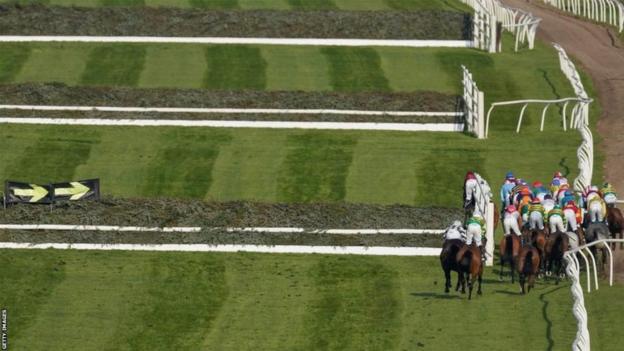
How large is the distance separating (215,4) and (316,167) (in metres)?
19.6

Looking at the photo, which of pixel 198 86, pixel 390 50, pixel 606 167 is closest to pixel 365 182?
pixel 606 167

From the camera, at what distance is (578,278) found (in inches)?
1286

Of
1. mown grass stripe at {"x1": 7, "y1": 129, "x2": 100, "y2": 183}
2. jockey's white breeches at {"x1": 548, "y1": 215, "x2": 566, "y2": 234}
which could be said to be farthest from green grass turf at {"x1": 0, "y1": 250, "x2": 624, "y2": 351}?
mown grass stripe at {"x1": 7, "y1": 129, "x2": 100, "y2": 183}

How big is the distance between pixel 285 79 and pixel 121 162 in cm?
951

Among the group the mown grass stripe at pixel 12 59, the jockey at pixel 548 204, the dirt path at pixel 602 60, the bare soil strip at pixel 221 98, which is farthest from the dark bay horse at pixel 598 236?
the mown grass stripe at pixel 12 59

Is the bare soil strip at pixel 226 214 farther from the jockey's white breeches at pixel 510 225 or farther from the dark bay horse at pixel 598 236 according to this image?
the dark bay horse at pixel 598 236

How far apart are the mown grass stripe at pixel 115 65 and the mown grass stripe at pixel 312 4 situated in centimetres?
756

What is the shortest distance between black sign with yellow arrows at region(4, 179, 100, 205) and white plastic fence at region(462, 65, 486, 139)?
475 inches

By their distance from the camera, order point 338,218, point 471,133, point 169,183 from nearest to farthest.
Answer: point 338,218
point 169,183
point 471,133

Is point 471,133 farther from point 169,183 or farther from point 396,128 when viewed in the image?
point 169,183

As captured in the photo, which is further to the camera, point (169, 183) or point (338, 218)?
point (169, 183)

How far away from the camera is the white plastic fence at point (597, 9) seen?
61.5 metres

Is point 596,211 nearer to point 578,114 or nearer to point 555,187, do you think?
point 555,187

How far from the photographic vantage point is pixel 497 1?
200 feet
